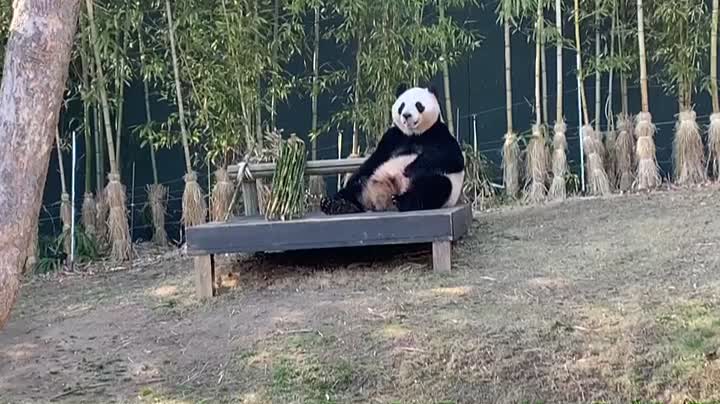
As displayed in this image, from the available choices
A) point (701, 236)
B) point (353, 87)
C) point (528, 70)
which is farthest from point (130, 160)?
point (701, 236)

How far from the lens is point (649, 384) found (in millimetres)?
2664

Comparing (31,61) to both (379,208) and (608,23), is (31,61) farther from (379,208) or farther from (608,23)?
(608,23)

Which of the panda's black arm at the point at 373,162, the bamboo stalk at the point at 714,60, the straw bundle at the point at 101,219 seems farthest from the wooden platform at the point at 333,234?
the bamboo stalk at the point at 714,60

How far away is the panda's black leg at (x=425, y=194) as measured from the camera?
3.90 m

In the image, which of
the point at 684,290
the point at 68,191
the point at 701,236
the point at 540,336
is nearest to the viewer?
the point at 540,336

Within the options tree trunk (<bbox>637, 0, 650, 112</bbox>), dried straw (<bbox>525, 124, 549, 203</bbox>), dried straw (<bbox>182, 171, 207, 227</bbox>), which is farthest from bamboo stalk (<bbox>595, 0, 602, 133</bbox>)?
dried straw (<bbox>182, 171, 207, 227</bbox>)

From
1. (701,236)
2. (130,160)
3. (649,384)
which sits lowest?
(649,384)

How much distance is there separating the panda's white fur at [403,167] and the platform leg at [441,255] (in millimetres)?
409

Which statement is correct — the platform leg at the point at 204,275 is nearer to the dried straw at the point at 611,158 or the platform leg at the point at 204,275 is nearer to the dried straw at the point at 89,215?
the dried straw at the point at 89,215

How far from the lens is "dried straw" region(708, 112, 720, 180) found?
211 inches

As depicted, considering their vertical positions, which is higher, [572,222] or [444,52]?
[444,52]

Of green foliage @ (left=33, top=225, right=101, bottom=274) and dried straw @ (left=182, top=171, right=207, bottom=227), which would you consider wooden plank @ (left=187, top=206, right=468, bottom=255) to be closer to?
dried straw @ (left=182, top=171, right=207, bottom=227)

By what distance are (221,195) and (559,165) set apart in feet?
6.64

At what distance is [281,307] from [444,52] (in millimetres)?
2555
